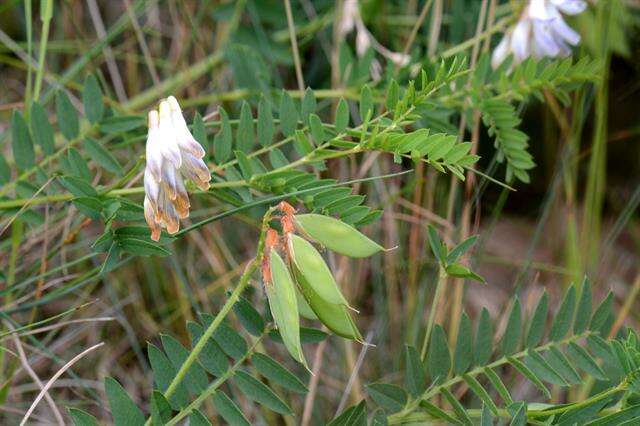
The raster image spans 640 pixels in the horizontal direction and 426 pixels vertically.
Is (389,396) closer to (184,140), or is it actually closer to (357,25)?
(184,140)

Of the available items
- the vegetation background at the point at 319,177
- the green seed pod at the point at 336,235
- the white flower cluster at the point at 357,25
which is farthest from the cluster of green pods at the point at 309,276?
the white flower cluster at the point at 357,25

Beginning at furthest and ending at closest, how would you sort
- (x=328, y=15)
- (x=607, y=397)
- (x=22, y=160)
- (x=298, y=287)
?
(x=328, y=15)
(x=22, y=160)
(x=607, y=397)
(x=298, y=287)

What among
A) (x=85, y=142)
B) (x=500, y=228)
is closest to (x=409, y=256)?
(x=500, y=228)

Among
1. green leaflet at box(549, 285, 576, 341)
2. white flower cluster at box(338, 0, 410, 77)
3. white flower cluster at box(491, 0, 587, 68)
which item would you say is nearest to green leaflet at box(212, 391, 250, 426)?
green leaflet at box(549, 285, 576, 341)

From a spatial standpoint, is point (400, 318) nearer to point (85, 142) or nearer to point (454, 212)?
point (454, 212)

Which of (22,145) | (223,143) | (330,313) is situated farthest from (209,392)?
(22,145)

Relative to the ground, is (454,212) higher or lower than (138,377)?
higher
